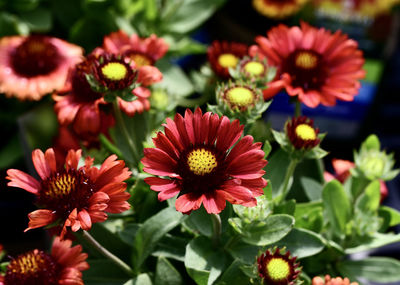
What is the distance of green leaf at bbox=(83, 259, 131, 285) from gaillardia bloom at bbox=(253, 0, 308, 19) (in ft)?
2.80

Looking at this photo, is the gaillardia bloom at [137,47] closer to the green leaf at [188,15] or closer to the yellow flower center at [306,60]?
the yellow flower center at [306,60]

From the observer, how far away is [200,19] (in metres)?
1.03

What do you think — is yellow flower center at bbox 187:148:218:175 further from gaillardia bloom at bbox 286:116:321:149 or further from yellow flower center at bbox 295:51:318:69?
yellow flower center at bbox 295:51:318:69

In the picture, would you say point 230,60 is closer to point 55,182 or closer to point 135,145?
point 135,145

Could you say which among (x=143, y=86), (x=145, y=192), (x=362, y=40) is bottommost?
(x=362, y=40)

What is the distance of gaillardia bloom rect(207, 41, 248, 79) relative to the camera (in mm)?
714

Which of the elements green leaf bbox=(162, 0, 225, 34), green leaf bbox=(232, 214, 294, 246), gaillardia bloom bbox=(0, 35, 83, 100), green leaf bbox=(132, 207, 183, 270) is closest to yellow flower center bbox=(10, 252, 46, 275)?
green leaf bbox=(132, 207, 183, 270)

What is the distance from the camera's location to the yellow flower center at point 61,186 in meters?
0.48

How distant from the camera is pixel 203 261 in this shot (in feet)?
1.71

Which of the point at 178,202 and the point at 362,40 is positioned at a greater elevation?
the point at 178,202

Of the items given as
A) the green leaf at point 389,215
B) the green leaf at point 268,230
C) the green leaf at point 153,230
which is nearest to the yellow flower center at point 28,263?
the green leaf at point 153,230

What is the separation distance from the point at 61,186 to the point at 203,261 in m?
0.17

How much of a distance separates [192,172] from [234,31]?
941mm

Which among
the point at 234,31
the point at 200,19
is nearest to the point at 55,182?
the point at 200,19
